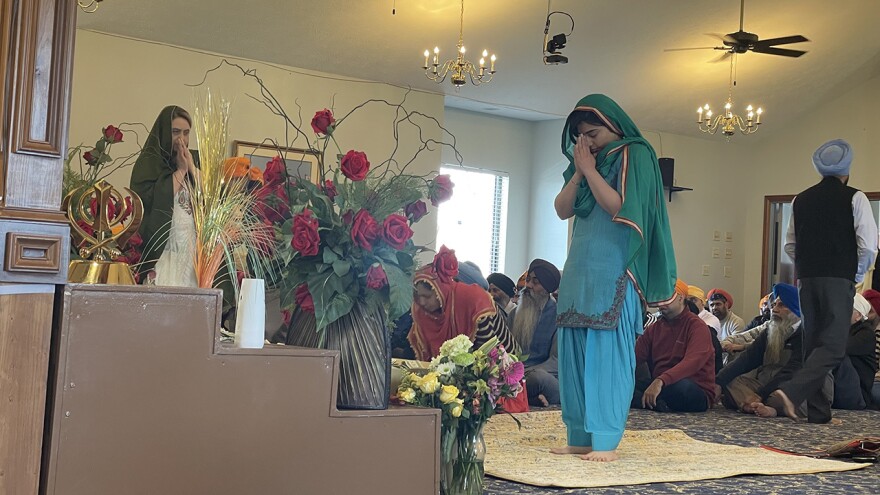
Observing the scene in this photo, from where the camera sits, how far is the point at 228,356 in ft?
6.23

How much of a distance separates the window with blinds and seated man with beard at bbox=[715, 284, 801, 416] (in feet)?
16.7

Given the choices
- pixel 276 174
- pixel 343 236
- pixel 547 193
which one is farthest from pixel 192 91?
pixel 547 193

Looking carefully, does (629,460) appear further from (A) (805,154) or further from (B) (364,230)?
(A) (805,154)

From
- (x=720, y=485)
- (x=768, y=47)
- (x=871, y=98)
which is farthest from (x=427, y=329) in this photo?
(x=871, y=98)

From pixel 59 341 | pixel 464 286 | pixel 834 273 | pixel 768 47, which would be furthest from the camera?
pixel 768 47

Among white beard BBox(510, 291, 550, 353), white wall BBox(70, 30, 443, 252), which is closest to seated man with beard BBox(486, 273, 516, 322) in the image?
white beard BBox(510, 291, 550, 353)

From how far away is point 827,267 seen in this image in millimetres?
5672

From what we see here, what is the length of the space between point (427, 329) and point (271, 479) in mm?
3139

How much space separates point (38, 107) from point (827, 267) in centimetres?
491

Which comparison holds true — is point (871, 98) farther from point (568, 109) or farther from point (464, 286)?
point (464, 286)

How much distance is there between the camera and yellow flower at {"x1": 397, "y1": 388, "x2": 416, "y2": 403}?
2529 millimetres

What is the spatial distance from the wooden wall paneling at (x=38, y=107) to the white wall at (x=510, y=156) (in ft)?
32.0

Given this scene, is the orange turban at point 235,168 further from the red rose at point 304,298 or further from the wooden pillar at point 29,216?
the wooden pillar at point 29,216

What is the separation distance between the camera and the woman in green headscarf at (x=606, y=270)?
371 centimetres
